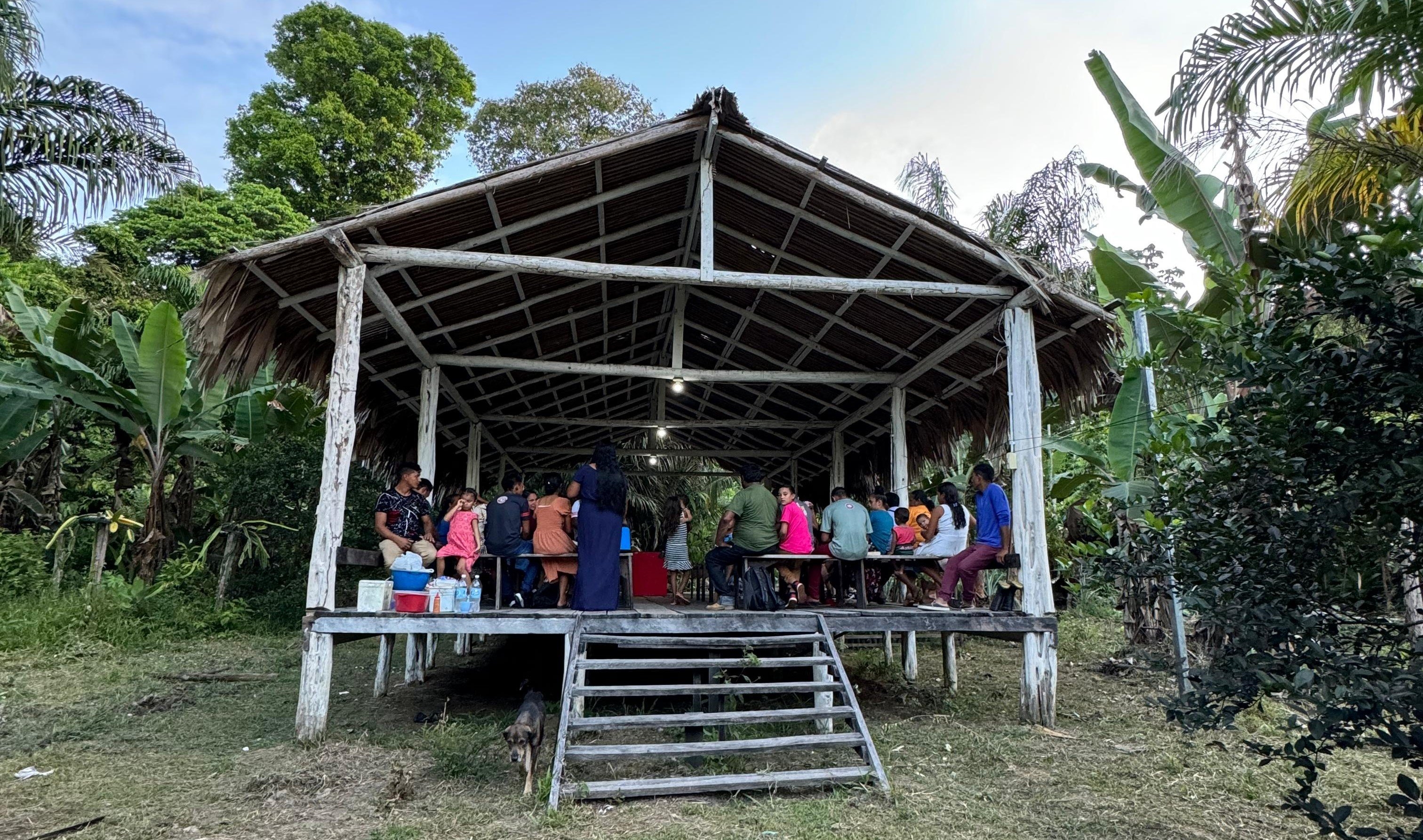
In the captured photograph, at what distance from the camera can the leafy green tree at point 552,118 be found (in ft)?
75.8

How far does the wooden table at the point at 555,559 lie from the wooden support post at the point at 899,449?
4010 millimetres

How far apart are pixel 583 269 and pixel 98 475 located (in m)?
11.1

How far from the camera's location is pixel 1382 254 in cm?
271

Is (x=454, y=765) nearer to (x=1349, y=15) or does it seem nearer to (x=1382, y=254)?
(x=1382, y=254)

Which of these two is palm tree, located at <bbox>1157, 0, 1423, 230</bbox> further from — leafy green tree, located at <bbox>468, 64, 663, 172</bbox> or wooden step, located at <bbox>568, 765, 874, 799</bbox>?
leafy green tree, located at <bbox>468, 64, 663, 172</bbox>

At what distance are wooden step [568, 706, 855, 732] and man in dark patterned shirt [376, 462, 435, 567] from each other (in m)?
2.93

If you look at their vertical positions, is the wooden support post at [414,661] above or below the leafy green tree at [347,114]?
below

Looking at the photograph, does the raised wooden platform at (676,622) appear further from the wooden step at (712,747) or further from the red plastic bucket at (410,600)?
the wooden step at (712,747)

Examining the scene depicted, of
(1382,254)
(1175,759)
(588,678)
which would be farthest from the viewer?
(588,678)

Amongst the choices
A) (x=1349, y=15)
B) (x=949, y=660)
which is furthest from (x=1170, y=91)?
(x=949, y=660)

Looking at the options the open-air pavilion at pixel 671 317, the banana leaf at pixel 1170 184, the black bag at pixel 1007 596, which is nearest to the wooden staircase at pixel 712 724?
the open-air pavilion at pixel 671 317

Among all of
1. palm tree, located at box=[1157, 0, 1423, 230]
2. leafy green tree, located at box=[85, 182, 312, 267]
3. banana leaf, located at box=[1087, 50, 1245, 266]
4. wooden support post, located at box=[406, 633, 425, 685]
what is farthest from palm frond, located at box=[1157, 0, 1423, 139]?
leafy green tree, located at box=[85, 182, 312, 267]

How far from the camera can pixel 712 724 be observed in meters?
5.25

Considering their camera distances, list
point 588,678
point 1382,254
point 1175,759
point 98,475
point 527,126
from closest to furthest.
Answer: point 1382,254
point 1175,759
point 588,678
point 98,475
point 527,126
